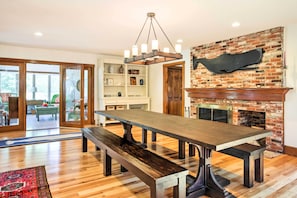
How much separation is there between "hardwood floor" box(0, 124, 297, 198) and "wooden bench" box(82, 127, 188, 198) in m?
0.32

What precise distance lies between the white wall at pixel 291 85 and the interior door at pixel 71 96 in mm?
5265

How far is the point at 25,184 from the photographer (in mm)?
2475

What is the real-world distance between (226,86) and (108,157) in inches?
129

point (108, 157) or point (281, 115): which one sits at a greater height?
point (281, 115)

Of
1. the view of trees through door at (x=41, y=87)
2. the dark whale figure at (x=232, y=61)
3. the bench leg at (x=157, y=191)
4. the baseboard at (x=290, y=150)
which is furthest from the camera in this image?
the view of trees through door at (x=41, y=87)

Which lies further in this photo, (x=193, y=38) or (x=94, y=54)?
(x=94, y=54)

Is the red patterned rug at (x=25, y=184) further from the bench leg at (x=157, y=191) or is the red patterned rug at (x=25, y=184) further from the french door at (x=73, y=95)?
the french door at (x=73, y=95)

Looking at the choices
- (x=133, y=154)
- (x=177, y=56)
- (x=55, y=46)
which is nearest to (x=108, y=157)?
(x=133, y=154)

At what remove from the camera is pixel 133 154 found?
7.78ft

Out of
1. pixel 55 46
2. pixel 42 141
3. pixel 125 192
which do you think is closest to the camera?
pixel 125 192

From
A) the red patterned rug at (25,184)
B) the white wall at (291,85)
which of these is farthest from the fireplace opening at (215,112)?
the red patterned rug at (25,184)

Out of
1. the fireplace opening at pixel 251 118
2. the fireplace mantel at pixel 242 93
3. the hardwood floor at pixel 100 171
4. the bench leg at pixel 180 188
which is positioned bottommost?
the hardwood floor at pixel 100 171

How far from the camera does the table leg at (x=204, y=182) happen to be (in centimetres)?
225

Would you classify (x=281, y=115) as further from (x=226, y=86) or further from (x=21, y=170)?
(x=21, y=170)
